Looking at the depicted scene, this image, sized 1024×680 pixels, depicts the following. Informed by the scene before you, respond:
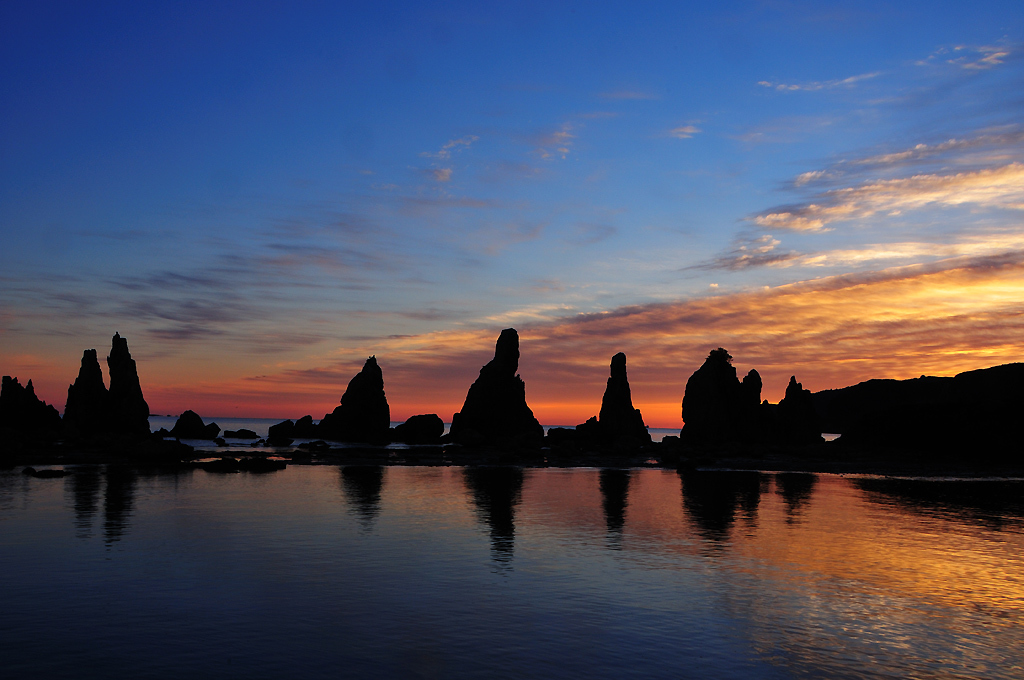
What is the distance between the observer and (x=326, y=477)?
72.1m

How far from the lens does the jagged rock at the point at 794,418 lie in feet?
488

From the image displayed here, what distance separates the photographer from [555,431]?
156 meters

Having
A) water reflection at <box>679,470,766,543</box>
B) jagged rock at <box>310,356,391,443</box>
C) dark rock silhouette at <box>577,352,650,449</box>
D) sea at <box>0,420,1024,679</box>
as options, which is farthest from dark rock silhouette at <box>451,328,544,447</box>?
sea at <box>0,420,1024,679</box>

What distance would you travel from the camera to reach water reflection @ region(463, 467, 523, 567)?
33.9m

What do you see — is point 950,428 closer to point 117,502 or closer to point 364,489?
point 364,489

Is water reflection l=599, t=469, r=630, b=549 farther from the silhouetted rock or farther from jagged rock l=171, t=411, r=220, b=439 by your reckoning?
jagged rock l=171, t=411, r=220, b=439

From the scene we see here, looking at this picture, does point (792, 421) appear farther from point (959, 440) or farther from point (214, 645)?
point (214, 645)

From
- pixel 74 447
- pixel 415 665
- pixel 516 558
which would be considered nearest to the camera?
pixel 415 665

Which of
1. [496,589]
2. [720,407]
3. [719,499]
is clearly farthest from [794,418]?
[496,589]

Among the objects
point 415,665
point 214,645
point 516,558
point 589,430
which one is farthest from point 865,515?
point 589,430

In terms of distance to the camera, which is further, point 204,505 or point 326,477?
point 326,477

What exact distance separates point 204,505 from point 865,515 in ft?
153

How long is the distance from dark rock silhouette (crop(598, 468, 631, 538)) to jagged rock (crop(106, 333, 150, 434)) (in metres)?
91.3

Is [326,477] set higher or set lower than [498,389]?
lower
